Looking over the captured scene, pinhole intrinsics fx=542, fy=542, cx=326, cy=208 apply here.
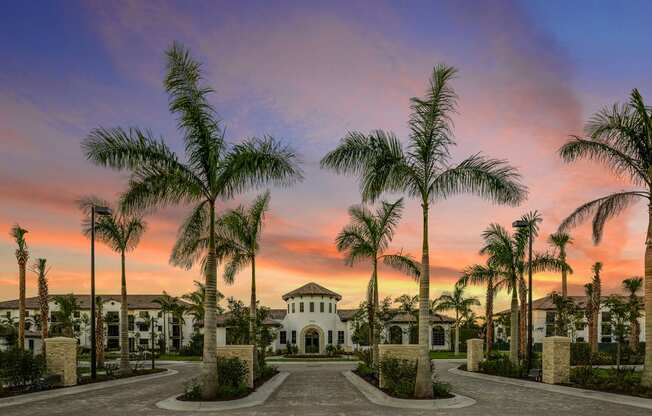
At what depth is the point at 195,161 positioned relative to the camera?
17.0 meters

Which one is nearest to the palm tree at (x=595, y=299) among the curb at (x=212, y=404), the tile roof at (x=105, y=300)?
the curb at (x=212, y=404)

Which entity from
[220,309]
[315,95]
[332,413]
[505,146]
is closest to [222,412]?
[332,413]

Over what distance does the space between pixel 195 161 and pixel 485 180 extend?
9234 mm

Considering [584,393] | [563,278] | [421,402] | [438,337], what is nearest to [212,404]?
[421,402]

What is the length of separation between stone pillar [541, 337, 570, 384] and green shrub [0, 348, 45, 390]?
19.6 meters

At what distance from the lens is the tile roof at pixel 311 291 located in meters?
58.6

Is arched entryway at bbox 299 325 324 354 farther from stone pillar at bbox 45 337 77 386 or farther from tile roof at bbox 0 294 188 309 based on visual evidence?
stone pillar at bbox 45 337 77 386

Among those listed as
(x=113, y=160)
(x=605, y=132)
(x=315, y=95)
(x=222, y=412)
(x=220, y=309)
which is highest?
(x=315, y=95)

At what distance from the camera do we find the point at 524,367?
84.7ft

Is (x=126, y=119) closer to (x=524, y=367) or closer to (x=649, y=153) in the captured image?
(x=649, y=153)

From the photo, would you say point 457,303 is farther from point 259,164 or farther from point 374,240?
point 259,164

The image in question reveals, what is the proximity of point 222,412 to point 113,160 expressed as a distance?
312 inches

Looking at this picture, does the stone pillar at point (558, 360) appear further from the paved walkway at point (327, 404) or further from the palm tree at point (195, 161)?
the palm tree at point (195, 161)

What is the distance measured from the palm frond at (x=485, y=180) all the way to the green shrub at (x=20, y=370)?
15718 mm
